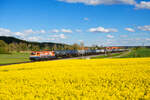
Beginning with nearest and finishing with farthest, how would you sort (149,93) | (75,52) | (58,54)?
(149,93)
(58,54)
(75,52)

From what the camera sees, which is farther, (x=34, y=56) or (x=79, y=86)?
(x=34, y=56)

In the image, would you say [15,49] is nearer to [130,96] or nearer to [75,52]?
[75,52]

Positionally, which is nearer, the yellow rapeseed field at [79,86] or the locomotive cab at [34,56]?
the yellow rapeseed field at [79,86]

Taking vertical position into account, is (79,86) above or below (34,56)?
above

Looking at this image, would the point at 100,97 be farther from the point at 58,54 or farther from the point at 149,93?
the point at 58,54

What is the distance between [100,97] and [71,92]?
154cm

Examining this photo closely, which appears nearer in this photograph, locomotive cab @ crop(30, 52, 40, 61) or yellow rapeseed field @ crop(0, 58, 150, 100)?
yellow rapeseed field @ crop(0, 58, 150, 100)

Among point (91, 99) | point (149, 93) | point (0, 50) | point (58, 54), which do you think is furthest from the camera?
point (0, 50)

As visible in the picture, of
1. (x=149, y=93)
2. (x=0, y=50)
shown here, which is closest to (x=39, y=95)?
(x=149, y=93)

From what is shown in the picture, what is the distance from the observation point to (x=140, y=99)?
258 inches

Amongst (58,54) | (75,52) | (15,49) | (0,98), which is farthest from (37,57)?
(15,49)

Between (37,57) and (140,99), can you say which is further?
(37,57)

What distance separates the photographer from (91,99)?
645 cm

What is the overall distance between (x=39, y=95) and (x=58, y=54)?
73525 mm
